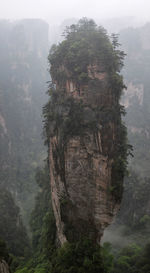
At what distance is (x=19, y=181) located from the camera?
156ft

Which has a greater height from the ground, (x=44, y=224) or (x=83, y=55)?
(x=83, y=55)

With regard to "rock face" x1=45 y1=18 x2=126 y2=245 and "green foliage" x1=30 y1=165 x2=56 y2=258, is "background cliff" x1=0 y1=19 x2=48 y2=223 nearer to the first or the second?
"green foliage" x1=30 y1=165 x2=56 y2=258

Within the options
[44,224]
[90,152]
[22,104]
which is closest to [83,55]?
[90,152]

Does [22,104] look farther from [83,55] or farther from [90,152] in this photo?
[90,152]

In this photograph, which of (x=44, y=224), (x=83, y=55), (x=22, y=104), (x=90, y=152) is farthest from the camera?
(x=22, y=104)

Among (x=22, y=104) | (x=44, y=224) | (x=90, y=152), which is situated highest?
(x=22, y=104)

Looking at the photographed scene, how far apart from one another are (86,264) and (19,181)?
37.1 meters

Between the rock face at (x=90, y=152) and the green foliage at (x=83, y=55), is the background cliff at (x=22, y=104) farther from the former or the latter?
the green foliage at (x=83, y=55)

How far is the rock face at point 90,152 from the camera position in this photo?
14.0 meters

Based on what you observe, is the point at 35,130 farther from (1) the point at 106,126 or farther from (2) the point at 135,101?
(1) the point at 106,126

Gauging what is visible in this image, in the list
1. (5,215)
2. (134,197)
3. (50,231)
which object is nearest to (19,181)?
(5,215)

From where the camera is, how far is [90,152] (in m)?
14.1

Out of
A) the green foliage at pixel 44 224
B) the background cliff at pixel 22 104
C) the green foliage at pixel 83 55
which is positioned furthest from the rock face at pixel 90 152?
the background cliff at pixel 22 104

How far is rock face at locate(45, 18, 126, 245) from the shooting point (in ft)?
46.1
